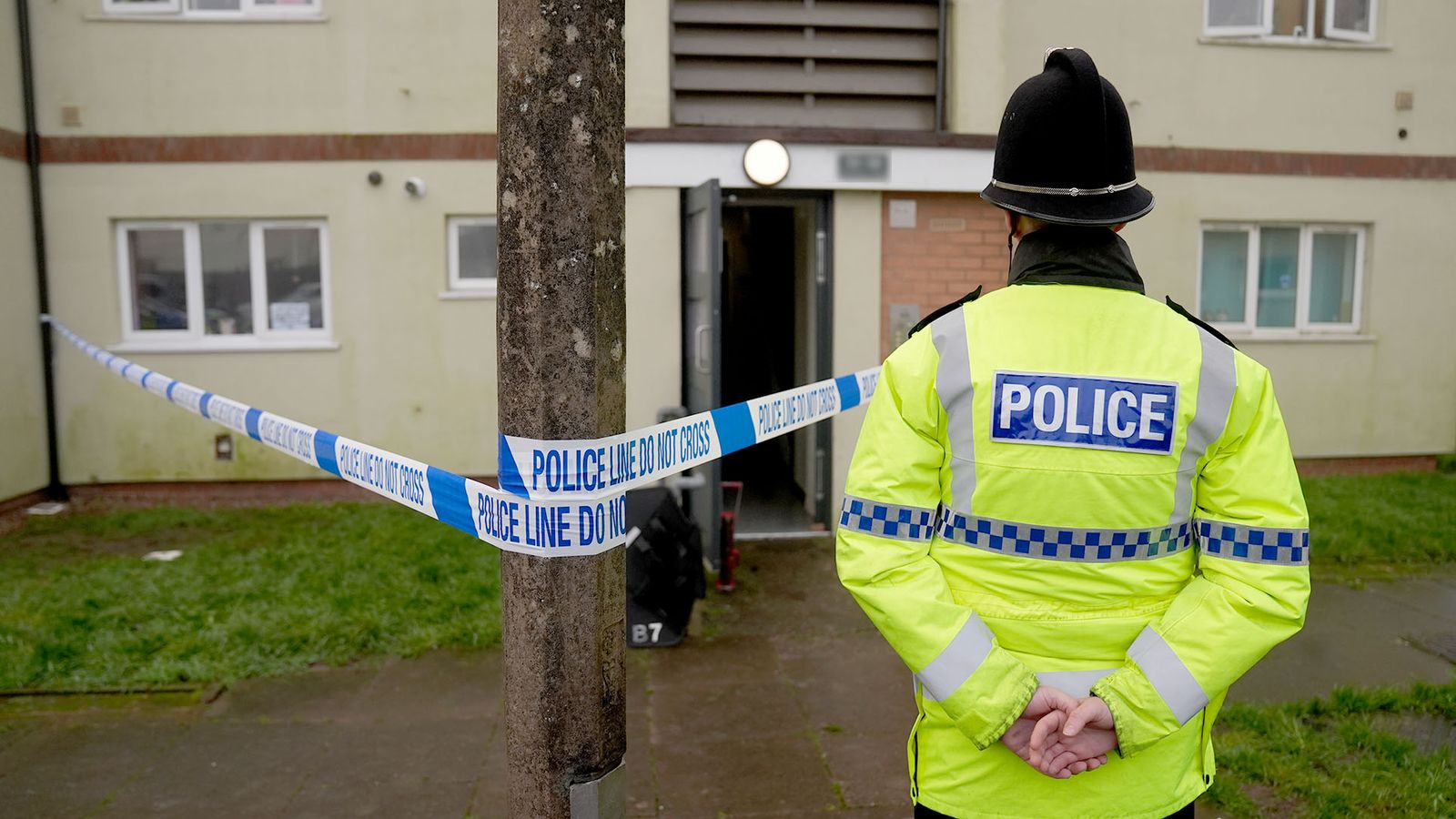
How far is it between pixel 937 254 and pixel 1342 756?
457 cm

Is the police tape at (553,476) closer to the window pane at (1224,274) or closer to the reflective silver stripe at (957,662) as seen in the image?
the reflective silver stripe at (957,662)

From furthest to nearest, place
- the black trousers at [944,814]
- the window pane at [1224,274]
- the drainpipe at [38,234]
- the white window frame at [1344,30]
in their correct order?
the window pane at [1224,274]
the white window frame at [1344,30]
the drainpipe at [38,234]
the black trousers at [944,814]

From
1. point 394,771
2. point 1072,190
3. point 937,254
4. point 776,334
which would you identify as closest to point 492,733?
point 394,771

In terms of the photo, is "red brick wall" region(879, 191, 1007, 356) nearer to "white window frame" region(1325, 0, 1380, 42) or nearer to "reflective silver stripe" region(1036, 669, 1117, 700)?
"white window frame" region(1325, 0, 1380, 42)

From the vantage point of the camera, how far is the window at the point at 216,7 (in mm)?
8453

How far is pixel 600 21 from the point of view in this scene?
2.16 m

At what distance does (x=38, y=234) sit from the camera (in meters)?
8.38

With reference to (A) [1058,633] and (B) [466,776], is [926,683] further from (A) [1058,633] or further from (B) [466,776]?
(B) [466,776]

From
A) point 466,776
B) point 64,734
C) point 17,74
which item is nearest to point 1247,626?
point 466,776

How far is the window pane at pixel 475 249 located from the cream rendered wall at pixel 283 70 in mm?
790

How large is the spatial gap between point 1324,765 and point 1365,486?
5.87m

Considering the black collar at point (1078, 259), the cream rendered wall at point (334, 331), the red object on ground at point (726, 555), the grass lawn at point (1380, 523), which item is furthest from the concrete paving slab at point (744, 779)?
the cream rendered wall at point (334, 331)

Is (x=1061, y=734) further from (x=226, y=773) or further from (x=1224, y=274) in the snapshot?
(x=1224, y=274)

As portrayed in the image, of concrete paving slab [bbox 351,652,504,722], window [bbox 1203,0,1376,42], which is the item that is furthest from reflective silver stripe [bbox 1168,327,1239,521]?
window [bbox 1203,0,1376,42]
